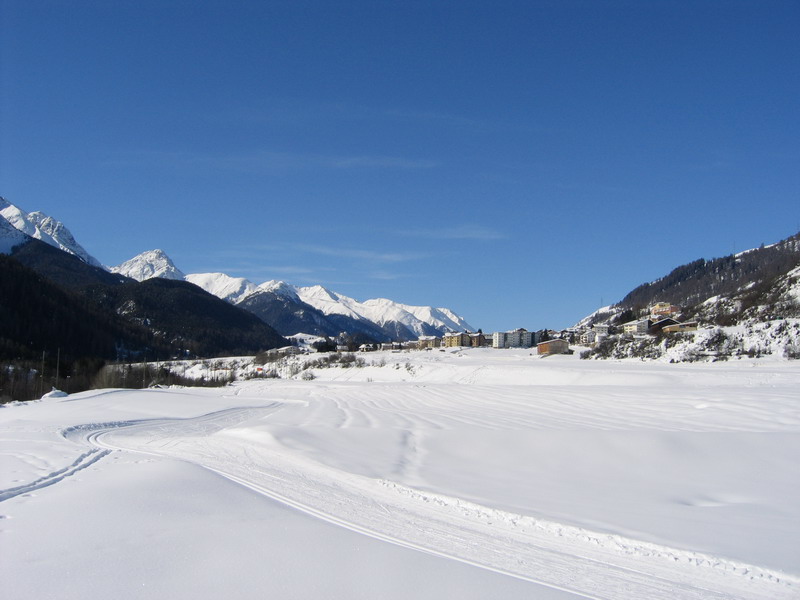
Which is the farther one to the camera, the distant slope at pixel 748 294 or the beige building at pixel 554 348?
the beige building at pixel 554 348

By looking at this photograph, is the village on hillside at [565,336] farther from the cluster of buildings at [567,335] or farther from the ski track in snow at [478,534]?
→ the ski track in snow at [478,534]

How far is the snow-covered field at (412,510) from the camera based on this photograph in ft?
18.4

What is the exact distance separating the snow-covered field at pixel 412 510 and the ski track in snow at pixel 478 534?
0.04 metres

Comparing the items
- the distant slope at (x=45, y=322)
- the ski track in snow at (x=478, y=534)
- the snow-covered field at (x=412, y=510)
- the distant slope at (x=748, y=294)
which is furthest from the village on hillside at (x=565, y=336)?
the ski track in snow at (x=478, y=534)

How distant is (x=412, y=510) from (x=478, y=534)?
1547mm

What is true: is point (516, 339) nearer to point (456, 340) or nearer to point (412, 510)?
point (456, 340)

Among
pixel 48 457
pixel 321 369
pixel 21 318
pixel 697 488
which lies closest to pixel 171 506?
pixel 48 457

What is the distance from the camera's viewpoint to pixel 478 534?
7695mm

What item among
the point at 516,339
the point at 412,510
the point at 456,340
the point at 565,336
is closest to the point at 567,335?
the point at 565,336

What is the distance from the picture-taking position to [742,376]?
3469 cm

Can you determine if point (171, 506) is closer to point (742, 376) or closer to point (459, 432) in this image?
point (459, 432)

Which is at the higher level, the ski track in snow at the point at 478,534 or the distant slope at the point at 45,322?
the distant slope at the point at 45,322

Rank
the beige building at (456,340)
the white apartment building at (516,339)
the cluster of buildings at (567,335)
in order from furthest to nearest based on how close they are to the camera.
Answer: the beige building at (456,340) < the white apartment building at (516,339) < the cluster of buildings at (567,335)

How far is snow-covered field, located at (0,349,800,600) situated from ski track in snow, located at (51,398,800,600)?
4 cm
